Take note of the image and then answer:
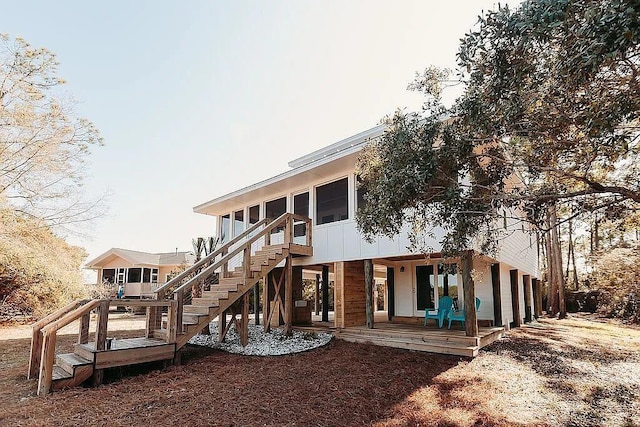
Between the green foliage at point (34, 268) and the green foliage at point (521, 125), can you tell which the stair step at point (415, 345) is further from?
the green foliage at point (34, 268)

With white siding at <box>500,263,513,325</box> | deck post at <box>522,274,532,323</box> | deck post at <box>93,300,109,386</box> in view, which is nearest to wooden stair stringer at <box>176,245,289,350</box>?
deck post at <box>93,300,109,386</box>

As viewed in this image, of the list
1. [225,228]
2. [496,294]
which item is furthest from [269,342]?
[225,228]

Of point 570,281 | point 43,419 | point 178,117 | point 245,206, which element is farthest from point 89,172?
point 570,281

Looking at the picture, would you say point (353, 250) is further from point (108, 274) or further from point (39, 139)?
point (108, 274)

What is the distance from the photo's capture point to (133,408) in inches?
176

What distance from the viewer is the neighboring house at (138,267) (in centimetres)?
2506

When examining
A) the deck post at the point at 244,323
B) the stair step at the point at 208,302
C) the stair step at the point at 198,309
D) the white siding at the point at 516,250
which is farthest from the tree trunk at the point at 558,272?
the stair step at the point at 198,309

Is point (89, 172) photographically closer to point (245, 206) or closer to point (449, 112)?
point (245, 206)

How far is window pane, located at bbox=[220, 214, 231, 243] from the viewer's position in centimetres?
1406

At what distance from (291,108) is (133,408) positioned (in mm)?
11556

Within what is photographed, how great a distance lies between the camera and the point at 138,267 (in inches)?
1022

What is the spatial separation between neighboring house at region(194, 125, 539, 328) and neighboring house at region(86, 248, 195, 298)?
48.1ft

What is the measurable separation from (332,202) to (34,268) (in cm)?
1045

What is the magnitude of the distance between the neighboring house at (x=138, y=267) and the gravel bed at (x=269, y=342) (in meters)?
16.2
